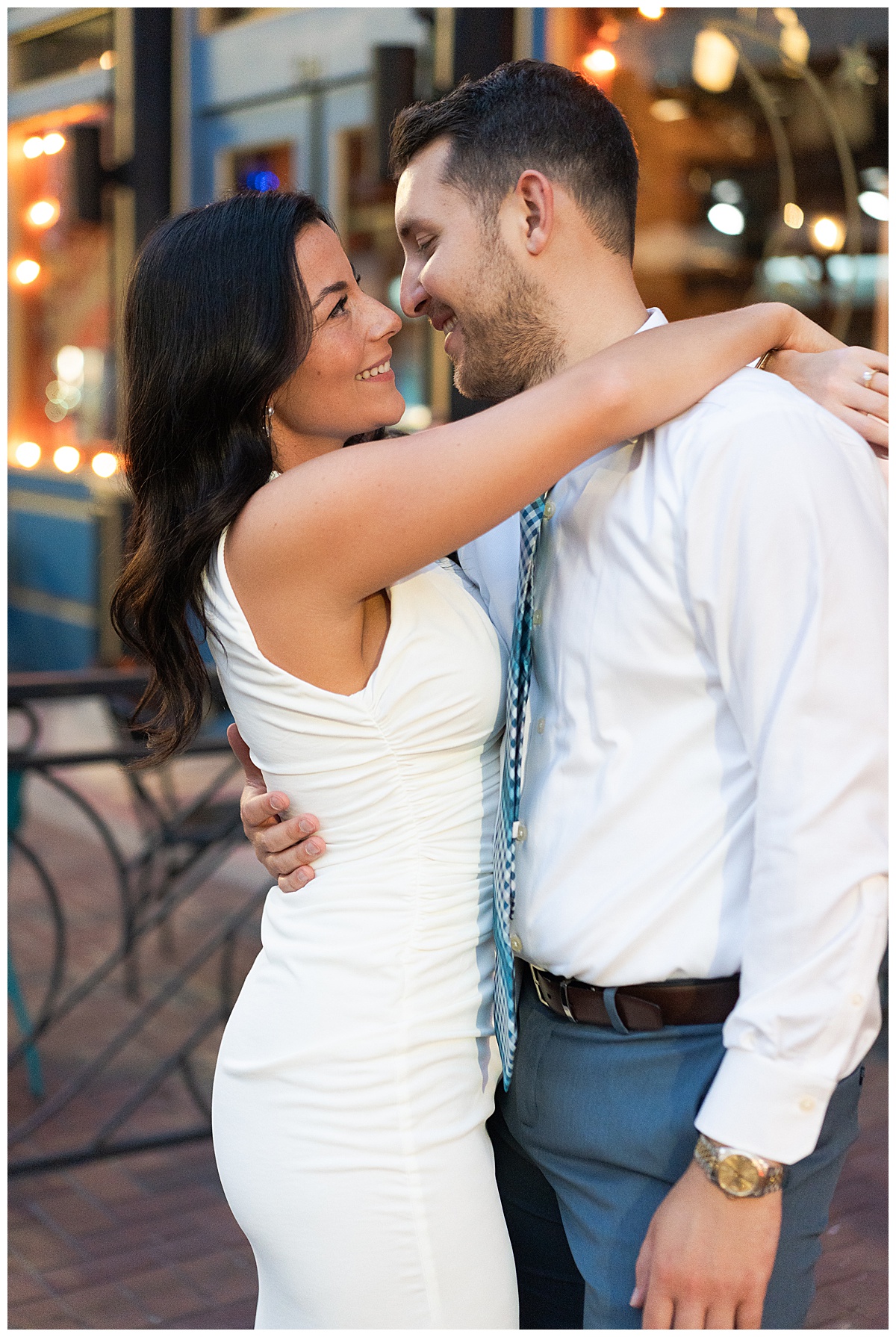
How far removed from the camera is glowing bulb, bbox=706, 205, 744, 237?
5953 millimetres

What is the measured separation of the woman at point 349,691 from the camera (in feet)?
5.14

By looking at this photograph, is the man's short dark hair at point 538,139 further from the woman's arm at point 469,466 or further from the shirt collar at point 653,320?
the woman's arm at point 469,466

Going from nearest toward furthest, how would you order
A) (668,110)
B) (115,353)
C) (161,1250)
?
1. (161,1250)
2. (668,110)
3. (115,353)

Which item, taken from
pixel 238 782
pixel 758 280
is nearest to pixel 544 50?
pixel 758 280

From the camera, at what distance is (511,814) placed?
5.41 feet

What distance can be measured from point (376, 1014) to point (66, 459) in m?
8.82

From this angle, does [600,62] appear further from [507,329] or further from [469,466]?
[469,466]

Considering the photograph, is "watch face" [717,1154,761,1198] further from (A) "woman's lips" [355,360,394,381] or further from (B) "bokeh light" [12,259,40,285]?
(B) "bokeh light" [12,259,40,285]

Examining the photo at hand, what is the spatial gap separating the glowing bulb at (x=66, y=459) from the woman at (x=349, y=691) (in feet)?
26.9

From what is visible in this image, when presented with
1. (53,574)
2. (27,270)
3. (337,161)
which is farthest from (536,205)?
(27,270)

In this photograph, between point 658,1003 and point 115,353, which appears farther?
point 115,353

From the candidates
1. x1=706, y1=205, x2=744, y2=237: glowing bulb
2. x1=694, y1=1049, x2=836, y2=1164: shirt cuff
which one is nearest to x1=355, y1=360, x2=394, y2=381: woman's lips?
x1=694, y1=1049, x2=836, y2=1164: shirt cuff

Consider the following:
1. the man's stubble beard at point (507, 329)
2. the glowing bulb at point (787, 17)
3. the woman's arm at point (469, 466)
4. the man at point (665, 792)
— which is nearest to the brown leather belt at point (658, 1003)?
the man at point (665, 792)

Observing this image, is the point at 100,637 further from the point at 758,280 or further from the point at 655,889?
the point at 655,889
